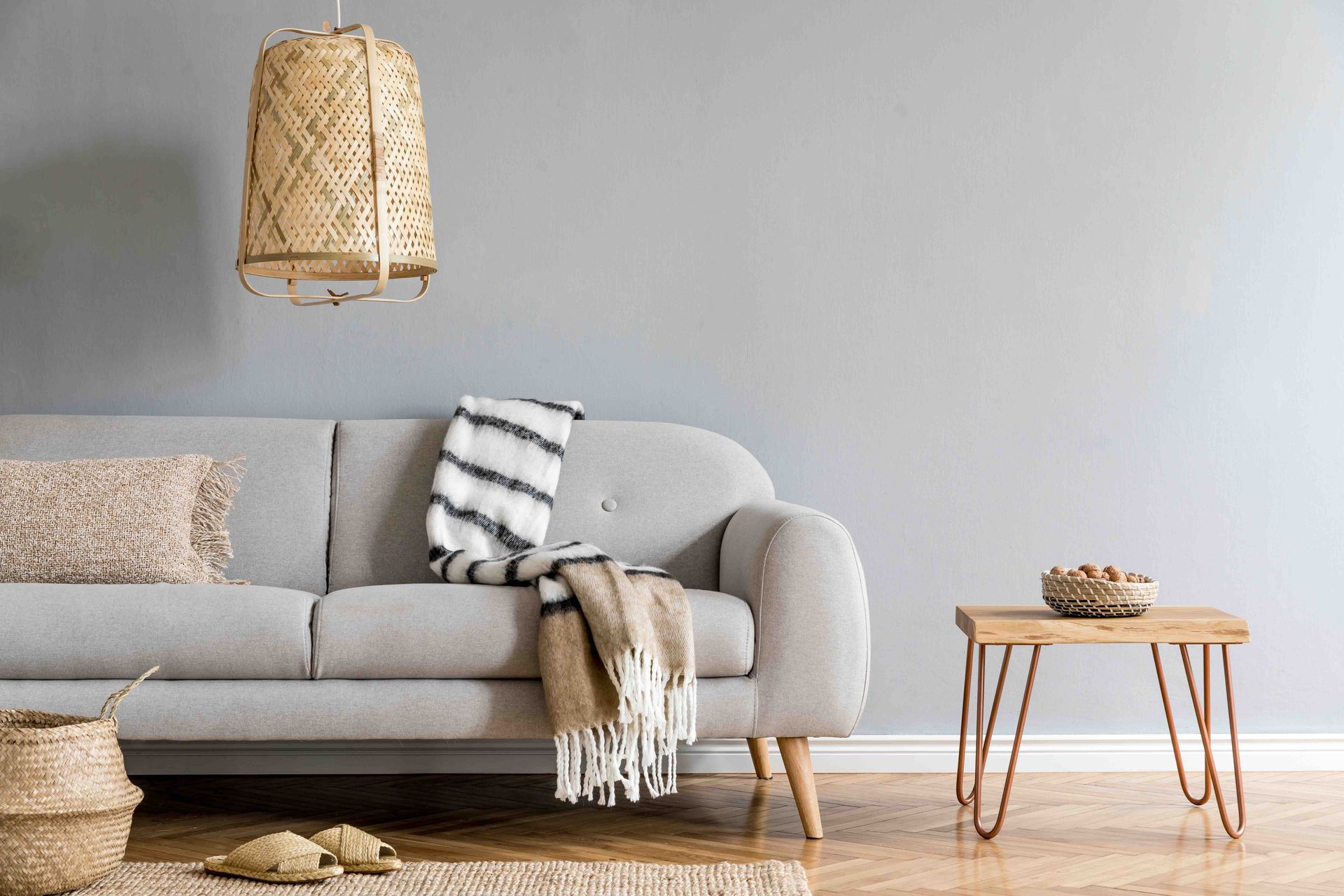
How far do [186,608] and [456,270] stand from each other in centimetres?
113

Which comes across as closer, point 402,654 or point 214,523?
point 402,654

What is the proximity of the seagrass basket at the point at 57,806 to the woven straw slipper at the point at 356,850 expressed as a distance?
1.06ft

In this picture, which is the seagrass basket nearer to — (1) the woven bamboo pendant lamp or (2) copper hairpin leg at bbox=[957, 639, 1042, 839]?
(1) the woven bamboo pendant lamp

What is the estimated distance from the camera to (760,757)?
8.36 ft

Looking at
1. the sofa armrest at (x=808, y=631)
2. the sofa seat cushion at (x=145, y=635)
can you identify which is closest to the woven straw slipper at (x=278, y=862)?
the sofa seat cushion at (x=145, y=635)

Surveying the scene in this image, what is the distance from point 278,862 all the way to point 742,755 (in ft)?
3.81

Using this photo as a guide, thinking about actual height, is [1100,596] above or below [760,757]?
above

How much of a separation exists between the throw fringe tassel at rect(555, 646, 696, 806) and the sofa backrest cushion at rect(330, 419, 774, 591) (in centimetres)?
55

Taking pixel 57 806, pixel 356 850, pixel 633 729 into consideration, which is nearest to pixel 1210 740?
pixel 633 729

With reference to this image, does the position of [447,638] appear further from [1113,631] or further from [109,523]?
[1113,631]

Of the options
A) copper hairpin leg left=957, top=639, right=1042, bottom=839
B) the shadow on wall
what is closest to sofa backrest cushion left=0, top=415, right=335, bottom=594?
the shadow on wall

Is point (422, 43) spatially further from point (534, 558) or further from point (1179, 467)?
point (1179, 467)

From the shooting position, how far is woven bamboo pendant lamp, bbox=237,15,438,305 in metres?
2.39

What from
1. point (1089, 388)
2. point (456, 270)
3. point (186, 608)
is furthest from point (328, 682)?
point (1089, 388)
